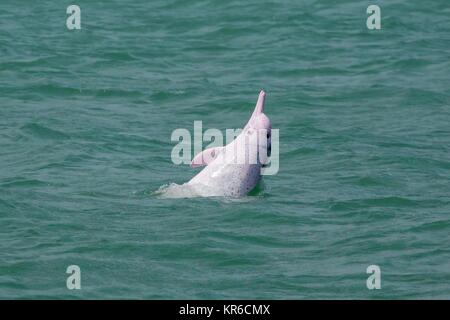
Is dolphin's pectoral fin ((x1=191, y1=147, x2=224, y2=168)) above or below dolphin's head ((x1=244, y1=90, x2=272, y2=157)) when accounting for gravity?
below

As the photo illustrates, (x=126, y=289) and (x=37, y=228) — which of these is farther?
(x=37, y=228)

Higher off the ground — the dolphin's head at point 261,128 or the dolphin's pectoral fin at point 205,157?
the dolphin's head at point 261,128

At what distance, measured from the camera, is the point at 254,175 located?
2052 centimetres

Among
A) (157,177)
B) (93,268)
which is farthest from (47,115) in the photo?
(93,268)

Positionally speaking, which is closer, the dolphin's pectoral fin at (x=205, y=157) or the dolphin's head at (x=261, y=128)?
the dolphin's pectoral fin at (x=205, y=157)

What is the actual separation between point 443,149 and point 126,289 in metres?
10.2

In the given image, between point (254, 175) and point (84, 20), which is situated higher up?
point (84, 20)

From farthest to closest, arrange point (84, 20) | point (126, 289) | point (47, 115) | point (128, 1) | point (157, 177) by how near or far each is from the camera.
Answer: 1. point (128, 1)
2. point (84, 20)
3. point (47, 115)
4. point (157, 177)
5. point (126, 289)

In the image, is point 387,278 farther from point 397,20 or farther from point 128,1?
point 128,1

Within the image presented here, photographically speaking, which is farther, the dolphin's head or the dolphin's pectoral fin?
the dolphin's head

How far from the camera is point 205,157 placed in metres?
20.7

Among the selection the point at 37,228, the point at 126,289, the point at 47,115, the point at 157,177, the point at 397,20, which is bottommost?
the point at 126,289

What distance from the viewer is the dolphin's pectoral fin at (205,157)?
2060cm

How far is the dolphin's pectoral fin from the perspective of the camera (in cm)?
2060
